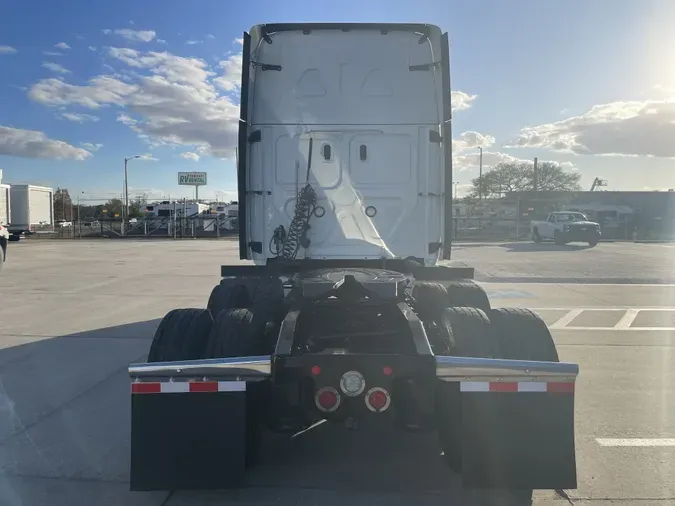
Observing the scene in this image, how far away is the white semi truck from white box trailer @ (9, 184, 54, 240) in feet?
105

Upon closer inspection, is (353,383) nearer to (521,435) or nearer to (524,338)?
(521,435)

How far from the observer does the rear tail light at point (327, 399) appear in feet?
10.3

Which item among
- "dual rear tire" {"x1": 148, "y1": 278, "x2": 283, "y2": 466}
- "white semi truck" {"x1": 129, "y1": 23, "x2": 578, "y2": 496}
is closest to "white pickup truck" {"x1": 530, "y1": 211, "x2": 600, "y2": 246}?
"white semi truck" {"x1": 129, "y1": 23, "x2": 578, "y2": 496}

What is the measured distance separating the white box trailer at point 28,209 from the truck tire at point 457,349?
3430cm

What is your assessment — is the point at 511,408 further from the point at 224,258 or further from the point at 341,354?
the point at 224,258

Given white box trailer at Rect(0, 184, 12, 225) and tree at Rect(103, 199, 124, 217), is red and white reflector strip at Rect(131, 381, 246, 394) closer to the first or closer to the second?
white box trailer at Rect(0, 184, 12, 225)

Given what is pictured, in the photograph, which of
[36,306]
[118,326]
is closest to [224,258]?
[36,306]

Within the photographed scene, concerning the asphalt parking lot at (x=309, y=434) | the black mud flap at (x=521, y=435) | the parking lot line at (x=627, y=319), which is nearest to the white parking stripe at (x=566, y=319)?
the asphalt parking lot at (x=309, y=434)

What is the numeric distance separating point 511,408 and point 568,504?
2.78 feet

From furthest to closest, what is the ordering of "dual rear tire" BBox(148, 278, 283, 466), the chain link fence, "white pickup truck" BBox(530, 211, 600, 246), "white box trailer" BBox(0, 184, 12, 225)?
the chain link fence, "white pickup truck" BBox(530, 211, 600, 246), "white box trailer" BBox(0, 184, 12, 225), "dual rear tire" BBox(148, 278, 283, 466)

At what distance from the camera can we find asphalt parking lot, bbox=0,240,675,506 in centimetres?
362

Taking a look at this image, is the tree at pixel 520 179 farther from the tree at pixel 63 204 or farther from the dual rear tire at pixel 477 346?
the dual rear tire at pixel 477 346

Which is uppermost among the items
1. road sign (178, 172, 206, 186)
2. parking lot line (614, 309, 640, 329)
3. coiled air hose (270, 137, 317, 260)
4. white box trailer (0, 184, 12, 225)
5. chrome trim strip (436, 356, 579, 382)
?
road sign (178, 172, 206, 186)

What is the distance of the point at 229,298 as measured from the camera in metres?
5.40
